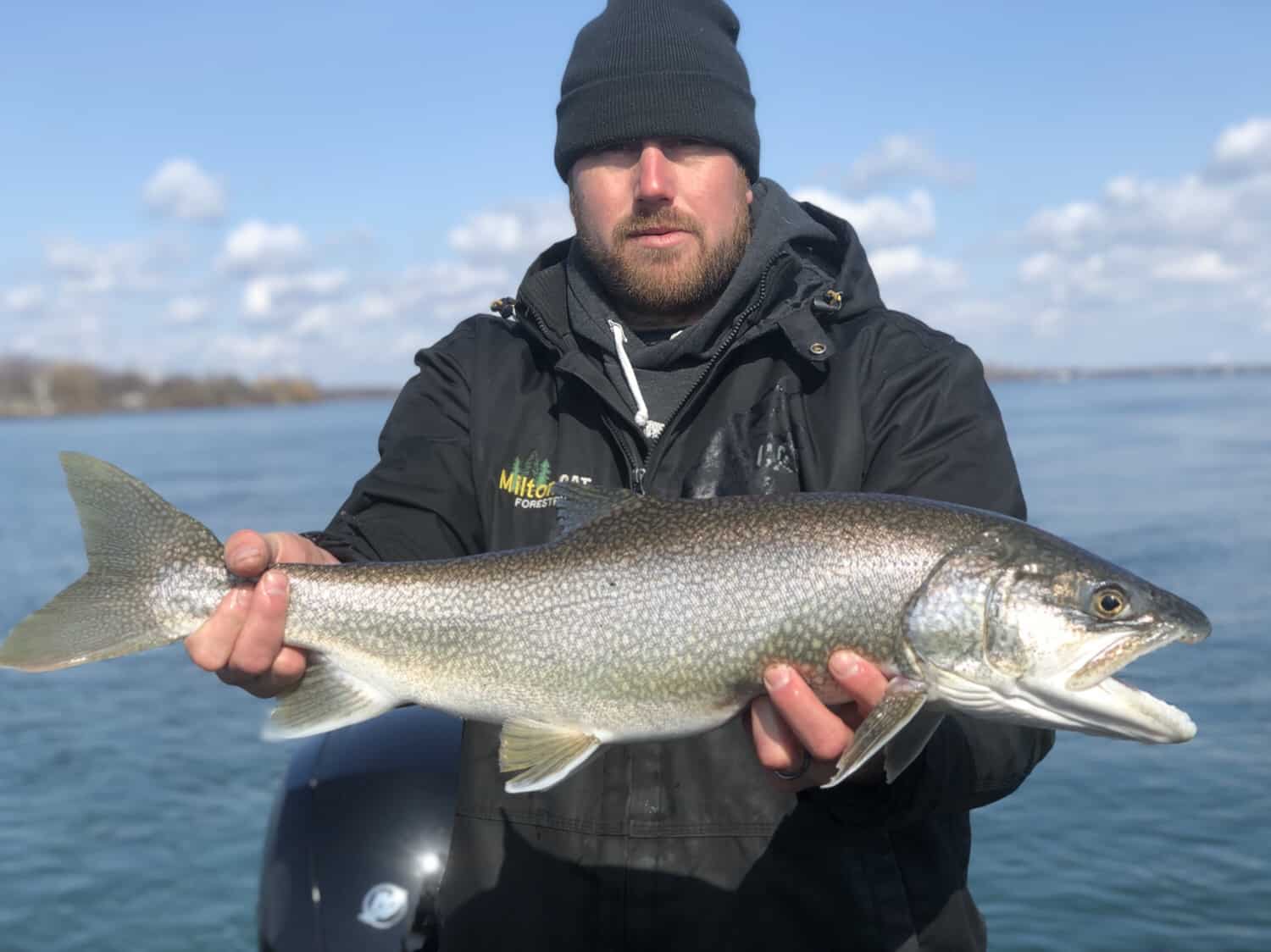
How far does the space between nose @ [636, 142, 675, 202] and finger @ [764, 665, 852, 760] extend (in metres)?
2.00

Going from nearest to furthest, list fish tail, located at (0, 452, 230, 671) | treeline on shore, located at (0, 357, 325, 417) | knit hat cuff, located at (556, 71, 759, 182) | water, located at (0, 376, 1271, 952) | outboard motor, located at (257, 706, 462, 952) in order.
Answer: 1. fish tail, located at (0, 452, 230, 671)
2. knit hat cuff, located at (556, 71, 759, 182)
3. outboard motor, located at (257, 706, 462, 952)
4. water, located at (0, 376, 1271, 952)
5. treeline on shore, located at (0, 357, 325, 417)

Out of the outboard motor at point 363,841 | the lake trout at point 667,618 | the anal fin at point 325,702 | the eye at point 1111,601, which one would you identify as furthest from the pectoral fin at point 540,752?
the outboard motor at point 363,841

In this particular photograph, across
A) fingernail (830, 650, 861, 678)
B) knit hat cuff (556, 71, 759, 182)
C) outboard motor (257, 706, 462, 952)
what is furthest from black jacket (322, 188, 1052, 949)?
outboard motor (257, 706, 462, 952)

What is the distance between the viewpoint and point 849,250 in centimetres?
431

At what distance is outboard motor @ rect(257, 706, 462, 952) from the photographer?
5.11 meters

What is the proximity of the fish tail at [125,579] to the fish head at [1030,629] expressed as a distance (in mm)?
2267

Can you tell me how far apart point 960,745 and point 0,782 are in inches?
496

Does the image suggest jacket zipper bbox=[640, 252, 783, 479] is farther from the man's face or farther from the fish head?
the fish head

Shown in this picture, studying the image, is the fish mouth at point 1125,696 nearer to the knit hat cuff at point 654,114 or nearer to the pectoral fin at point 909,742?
the pectoral fin at point 909,742

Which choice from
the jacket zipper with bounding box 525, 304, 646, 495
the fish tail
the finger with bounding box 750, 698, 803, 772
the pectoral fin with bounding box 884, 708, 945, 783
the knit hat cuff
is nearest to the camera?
the pectoral fin with bounding box 884, 708, 945, 783

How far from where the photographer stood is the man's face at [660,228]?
4.27 meters

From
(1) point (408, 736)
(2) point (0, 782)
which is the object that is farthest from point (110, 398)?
(1) point (408, 736)

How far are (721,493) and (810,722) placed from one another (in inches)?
37.9

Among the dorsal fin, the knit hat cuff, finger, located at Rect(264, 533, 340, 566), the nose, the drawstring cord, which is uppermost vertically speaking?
the knit hat cuff
